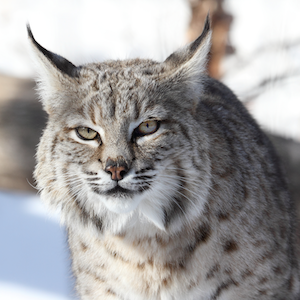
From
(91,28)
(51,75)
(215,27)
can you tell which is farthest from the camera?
(91,28)

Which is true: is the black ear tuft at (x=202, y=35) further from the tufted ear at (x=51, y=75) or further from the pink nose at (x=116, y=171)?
the pink nose at (x=116, y=171)

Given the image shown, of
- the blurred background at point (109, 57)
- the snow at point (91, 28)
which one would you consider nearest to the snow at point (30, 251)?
the blurred background at point (109, 57)

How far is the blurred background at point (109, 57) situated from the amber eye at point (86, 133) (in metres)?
1.48

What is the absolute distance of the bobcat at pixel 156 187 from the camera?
2082mm

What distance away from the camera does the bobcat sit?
2082 millimetres

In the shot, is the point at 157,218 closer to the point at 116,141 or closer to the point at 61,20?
the point at 116,141

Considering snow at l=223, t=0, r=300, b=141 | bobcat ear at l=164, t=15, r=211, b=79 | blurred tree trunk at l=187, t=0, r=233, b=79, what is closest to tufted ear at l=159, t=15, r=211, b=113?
bobcat ear at l=164, t=15, r=211, b=79

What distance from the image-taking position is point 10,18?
24.2 feet

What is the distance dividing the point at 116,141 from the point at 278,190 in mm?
1269

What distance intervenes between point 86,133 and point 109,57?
13.1 ft

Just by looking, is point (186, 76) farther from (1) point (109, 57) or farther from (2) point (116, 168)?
(1) point (109, 57)

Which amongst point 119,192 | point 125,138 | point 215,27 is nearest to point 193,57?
point 125,138

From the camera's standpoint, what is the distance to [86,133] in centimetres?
214

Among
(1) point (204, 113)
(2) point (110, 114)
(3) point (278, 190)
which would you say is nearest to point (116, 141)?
(2) point (110, 114)
